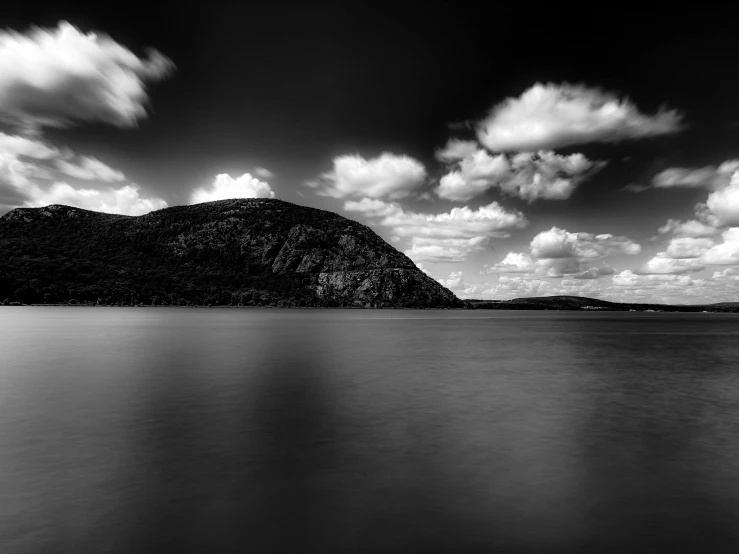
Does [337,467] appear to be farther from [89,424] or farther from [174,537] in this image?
[89,424]

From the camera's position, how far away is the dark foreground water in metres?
10.1

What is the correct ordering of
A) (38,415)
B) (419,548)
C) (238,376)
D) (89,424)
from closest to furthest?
1. (419,548)
2. (89,424)
3. (38,415)
4. (238,376)

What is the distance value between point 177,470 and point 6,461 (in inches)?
252

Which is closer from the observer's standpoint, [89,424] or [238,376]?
[89,424]

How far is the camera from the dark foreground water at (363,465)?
33.2 feet

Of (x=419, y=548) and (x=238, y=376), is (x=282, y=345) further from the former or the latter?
(x=419, y=548)

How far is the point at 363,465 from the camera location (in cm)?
1523

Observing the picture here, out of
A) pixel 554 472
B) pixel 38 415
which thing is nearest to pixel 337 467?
pixel 554 472

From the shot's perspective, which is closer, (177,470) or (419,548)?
(419,548)

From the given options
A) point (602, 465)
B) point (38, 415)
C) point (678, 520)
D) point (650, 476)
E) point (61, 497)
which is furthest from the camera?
point (38, 415)

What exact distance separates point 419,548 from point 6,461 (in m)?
15.1

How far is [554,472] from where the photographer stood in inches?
578

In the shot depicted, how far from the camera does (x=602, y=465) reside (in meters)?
15.5

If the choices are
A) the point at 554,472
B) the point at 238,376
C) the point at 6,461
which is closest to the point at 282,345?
the point at 238,376
